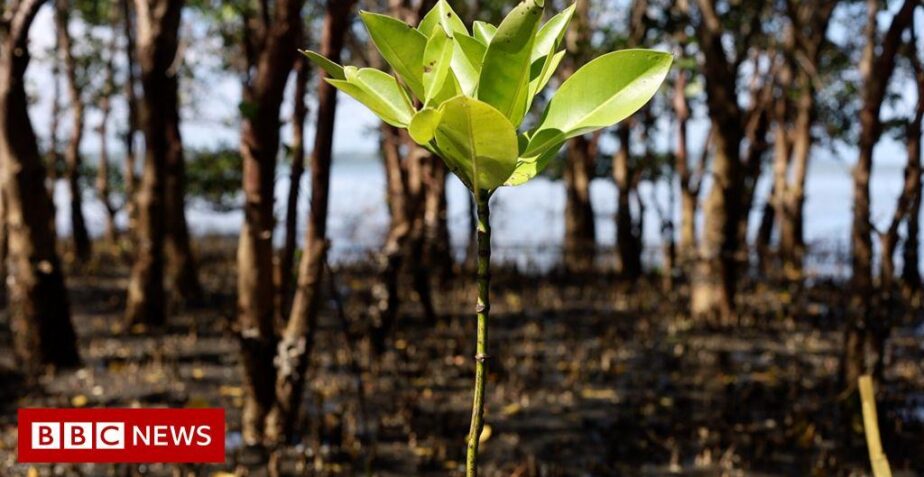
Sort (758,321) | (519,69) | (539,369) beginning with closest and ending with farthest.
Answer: (519,69)
(539,369)
(758,321)

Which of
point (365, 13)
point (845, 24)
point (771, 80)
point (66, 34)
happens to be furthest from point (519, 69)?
point (845, 24)

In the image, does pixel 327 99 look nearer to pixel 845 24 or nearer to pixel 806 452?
pixel 806 452

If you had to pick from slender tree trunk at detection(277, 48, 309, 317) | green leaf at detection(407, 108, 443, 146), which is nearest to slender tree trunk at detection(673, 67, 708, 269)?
slender tree trunk at detection(277, 48, 309, 317)

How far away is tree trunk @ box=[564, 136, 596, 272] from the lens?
37.7ft

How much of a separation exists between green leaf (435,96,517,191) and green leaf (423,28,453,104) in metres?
0.06

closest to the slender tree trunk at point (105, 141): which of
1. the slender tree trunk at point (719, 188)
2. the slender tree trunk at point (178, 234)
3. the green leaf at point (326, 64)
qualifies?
the slender tree trunk at point (178, 234)

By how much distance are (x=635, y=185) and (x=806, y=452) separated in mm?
6163

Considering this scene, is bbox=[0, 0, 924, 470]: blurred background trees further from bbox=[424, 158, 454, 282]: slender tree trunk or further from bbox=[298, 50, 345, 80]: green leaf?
bbox=[298, 50, 345, 80]: green leaf

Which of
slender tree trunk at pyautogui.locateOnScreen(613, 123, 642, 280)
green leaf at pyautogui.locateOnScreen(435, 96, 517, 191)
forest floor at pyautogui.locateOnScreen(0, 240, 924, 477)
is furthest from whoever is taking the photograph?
slender tree trunk at pyautogui.locateOnScreen(613, 123, 642, 280)

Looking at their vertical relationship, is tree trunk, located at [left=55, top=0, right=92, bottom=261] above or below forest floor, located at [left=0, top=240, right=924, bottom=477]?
above

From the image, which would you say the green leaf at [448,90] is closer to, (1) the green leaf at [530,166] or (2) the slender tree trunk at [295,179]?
(1) the green leaf at [530,166]

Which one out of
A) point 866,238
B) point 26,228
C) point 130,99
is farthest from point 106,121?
point 866,238

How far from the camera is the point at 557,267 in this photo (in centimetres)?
1109

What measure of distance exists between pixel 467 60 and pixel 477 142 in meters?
0.14
